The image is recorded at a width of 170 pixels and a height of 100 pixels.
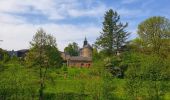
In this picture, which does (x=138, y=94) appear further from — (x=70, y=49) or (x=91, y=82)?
(x=70, y=49)

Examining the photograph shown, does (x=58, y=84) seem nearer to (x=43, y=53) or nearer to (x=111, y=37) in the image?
(x=43, y=53)

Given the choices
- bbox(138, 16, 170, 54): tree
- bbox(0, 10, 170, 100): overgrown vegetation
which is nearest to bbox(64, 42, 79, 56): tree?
Answer: bbox(138, 16, 170, 54): tree

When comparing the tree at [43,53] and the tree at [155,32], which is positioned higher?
the tree at [155,32]

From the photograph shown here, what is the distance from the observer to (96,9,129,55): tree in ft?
294

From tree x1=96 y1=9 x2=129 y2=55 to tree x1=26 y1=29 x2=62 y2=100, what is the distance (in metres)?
32.9

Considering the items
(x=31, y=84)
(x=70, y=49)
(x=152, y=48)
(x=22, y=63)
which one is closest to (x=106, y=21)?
(x=152, y=48)

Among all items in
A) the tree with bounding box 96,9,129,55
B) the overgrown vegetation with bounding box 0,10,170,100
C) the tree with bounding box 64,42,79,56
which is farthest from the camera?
the tree with bounding box 64,42,79,56

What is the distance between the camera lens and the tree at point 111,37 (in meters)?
89.5

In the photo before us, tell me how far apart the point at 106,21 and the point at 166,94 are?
38944 mm

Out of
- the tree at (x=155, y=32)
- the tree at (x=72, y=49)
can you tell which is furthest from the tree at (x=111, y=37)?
the tree at (x=72, y=49)

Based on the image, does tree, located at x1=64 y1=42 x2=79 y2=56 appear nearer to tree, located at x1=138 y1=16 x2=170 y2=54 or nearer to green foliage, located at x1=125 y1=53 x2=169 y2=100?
tree, located at x1=138 y1=16 x2=170 y2=54

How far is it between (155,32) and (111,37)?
11.8m

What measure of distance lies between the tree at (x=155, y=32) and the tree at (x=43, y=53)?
3892cm

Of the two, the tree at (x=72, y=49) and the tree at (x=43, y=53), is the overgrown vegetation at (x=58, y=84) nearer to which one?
the tree at (x=43, y=53)
